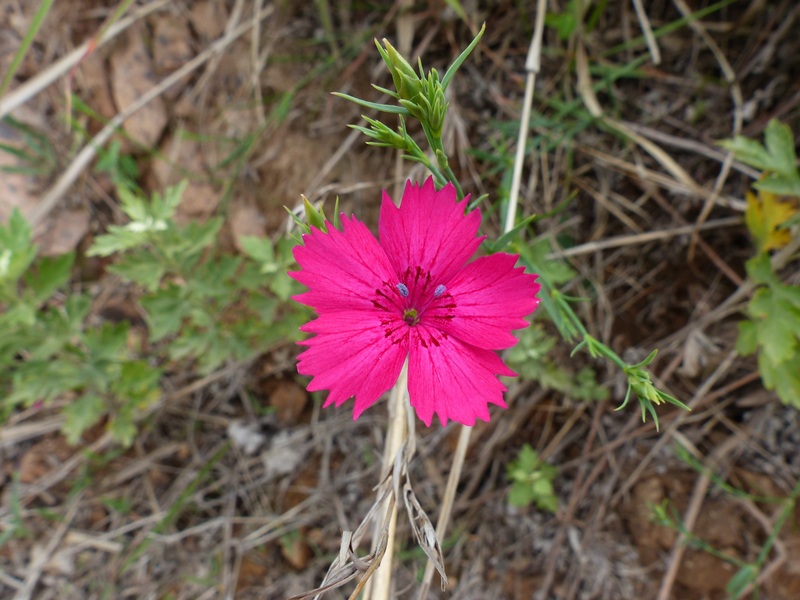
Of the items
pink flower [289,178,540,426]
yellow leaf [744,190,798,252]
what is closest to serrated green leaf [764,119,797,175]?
yellow leaf [744,190,798,252]

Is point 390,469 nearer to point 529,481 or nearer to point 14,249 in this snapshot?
point 529,481

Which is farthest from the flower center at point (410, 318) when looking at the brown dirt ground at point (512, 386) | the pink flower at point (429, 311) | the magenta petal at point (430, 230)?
the brown dirt ground at point (512, 386)

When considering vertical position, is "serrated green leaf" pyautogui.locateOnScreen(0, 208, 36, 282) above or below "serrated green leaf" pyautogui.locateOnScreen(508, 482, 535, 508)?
above

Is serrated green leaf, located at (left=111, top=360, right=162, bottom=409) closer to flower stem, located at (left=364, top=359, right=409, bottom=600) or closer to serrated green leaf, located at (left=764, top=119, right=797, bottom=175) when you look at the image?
flower stem, located at (left=364, top=359, right=409, bottom=600)

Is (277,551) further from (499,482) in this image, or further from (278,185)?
(278,185)

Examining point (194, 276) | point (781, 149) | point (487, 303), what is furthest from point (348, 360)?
point (781, 149)
